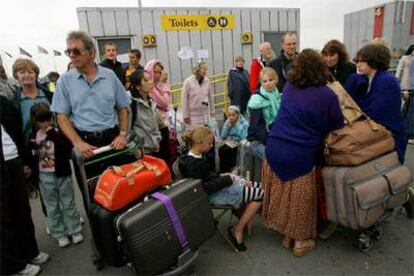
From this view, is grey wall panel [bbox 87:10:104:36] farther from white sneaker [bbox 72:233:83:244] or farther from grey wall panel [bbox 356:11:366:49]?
grey wall panel [bbox 356:11:366:49]

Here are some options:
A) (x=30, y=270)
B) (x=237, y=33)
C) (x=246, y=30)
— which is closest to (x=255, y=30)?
(x=246, y=30)

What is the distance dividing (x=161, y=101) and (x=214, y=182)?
1827 millimetres

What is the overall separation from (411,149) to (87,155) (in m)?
4.84

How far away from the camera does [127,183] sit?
1.92 m

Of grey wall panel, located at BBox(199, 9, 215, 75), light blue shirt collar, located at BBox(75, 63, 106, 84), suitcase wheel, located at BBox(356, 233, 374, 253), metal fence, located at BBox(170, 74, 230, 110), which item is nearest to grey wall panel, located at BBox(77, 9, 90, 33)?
grey wall panel, located at BBox(199, 9, 215, 75)

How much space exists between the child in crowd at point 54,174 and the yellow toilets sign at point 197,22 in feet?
17.0

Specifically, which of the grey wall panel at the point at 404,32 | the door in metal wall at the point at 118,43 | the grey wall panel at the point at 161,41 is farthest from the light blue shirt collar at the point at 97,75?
the grey wall panel at the point at 404,32

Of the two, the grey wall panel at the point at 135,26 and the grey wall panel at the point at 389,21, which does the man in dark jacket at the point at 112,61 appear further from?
the grey wall panel at the point at 389,21

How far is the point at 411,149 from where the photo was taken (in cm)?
476

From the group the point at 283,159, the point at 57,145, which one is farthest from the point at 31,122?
the point at 283,159

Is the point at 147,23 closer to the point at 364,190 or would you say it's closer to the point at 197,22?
the point at 197,22

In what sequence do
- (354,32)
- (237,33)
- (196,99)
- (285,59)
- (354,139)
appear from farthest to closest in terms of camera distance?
1. (354,32)
2. (237,33)
3. (196,99)
4. (285,59)
5. (354,139)

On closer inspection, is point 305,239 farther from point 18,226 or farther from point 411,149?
point 411,149

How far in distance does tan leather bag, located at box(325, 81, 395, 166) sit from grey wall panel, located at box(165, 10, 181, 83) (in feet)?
18.3
